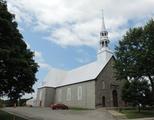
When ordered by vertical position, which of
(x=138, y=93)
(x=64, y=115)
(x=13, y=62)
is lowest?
(x=64, y=115)

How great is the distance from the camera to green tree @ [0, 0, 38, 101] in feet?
77.9

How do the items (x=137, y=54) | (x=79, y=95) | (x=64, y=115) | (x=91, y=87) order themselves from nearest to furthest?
1. (x=64, y=115)
2. (x=137, y=54)
3. (x=91, y=87)
4. (x=79, y=95)

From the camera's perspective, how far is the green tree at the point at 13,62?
2373 cm

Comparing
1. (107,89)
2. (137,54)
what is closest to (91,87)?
(107,89)

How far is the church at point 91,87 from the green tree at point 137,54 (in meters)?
10.2

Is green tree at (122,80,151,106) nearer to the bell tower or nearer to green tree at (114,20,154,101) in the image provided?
green tree at (114,20,154,101)

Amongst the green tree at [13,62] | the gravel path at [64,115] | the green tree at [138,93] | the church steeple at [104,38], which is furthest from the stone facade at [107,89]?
the green tree at [13,62]

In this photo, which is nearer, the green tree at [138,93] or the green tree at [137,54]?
the green tree at [137,54]

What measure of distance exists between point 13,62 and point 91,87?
2995 centimetres

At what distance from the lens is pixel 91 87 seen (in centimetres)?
5175

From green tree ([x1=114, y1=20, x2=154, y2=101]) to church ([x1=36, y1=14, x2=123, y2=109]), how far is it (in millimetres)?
10175

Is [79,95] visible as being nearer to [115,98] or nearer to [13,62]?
[115,98]

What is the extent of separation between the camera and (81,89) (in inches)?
2165

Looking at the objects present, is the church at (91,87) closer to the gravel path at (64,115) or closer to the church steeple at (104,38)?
the church steeple at (104,38)
